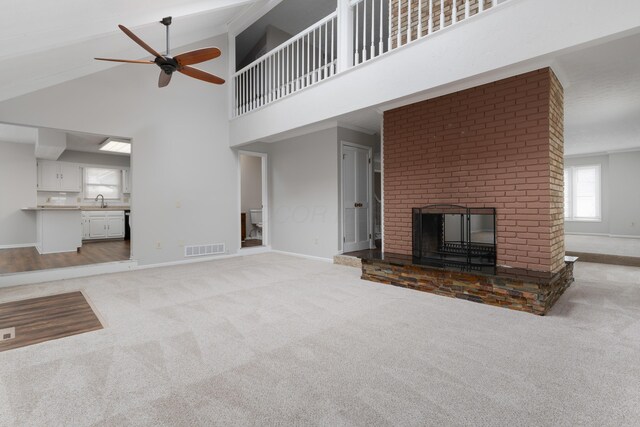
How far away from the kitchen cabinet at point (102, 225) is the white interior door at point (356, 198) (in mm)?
6729

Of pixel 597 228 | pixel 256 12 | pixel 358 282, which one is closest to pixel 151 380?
pixel 358 282

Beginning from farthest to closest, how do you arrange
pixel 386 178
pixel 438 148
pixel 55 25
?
pixel 386 178 < pixel 438 148 < pixel 55 25

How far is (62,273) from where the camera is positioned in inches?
170

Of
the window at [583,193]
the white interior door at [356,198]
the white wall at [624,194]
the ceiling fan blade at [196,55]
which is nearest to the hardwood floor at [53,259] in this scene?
the ceiling fan blade at [196,55]

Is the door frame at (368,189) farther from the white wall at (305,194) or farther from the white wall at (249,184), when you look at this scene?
the white wall at (249,184)

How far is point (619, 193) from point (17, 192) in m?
15.3

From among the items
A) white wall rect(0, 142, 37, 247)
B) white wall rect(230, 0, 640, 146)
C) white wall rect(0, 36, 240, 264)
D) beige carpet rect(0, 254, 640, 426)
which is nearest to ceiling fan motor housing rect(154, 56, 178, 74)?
white wall rect(230, 0, 640, 146)

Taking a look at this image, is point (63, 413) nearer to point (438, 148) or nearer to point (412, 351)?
point (412, 351)

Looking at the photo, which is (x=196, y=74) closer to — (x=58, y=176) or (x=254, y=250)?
(x=254, y=250)

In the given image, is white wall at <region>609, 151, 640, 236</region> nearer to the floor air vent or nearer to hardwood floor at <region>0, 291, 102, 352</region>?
the floor air vent

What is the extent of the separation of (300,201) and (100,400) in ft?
15.8

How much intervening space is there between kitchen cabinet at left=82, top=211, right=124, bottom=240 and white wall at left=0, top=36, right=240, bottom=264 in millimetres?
4310

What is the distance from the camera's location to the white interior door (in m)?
5.72

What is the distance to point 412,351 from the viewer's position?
209 centimetres
